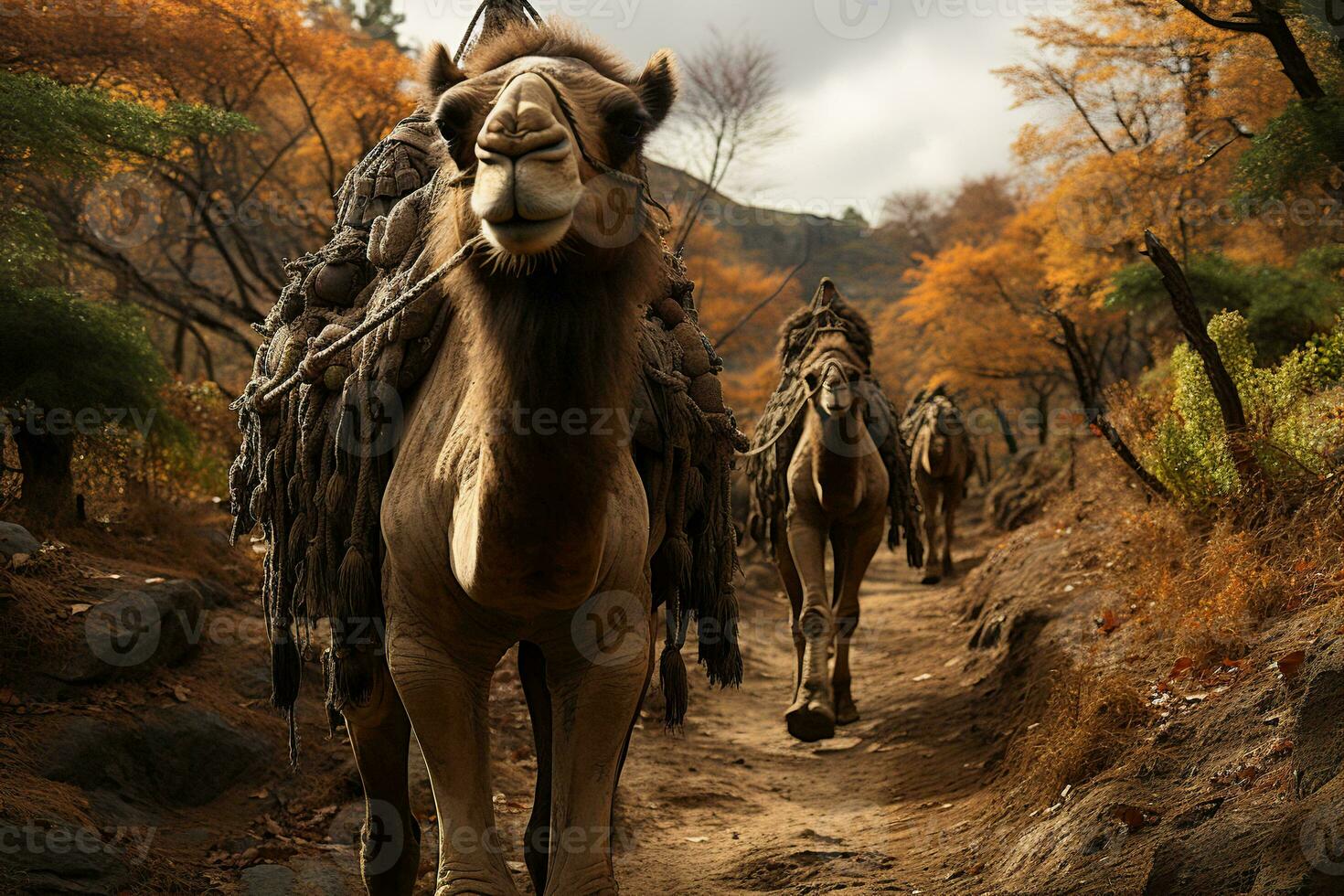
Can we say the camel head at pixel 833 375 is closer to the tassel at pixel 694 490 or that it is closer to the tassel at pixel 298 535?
the tassel at pixel 694 490

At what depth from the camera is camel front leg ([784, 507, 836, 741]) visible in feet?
30.5

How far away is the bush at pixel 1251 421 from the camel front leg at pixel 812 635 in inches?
110

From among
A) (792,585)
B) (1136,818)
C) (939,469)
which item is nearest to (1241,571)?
(1136,818)

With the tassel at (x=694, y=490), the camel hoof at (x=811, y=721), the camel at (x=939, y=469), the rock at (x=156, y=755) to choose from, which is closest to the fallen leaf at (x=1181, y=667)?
the tassel at (x=694, y=490)

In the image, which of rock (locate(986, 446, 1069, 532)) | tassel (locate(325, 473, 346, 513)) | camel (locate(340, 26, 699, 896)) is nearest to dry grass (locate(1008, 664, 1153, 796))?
camel (locate(340, 26, 699, 896))

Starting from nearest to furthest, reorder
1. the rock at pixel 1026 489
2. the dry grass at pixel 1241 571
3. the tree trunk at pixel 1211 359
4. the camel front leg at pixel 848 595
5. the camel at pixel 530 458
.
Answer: the camel at pixel 530 458 → the dry grass at pixel 1241 571 → the tree trunk at pixel 1211 359 → the camel front leg at pixel 848 595 → the rock at pixel 1026 489

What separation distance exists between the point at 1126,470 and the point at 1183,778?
20.2ft

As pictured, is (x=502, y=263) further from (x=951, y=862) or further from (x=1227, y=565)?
(x=1227, y=565)

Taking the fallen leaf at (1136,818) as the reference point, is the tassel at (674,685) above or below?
above

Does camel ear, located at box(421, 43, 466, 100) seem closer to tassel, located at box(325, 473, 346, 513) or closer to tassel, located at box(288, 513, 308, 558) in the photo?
tassel, located at box(325, 473, 346, 513)

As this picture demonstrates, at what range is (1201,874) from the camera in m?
4.46

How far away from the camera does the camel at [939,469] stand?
63.9 ft

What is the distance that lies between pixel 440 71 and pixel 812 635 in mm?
6852

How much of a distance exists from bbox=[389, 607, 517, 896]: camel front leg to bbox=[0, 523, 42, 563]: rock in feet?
14.3
